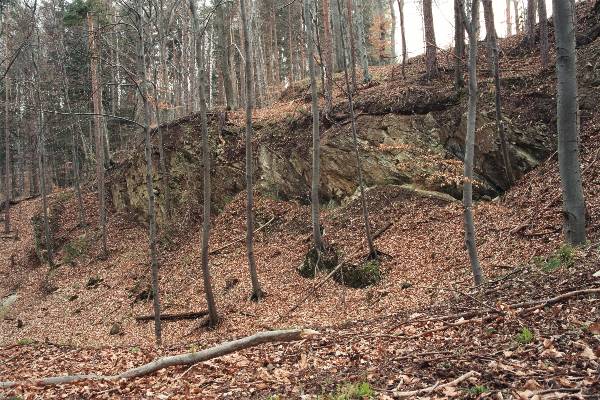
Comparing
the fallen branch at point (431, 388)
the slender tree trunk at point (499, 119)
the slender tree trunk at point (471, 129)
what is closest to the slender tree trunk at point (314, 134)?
the slender tree trunk at point (499, 119)

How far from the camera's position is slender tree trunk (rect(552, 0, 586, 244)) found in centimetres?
752

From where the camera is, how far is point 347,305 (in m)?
11.7

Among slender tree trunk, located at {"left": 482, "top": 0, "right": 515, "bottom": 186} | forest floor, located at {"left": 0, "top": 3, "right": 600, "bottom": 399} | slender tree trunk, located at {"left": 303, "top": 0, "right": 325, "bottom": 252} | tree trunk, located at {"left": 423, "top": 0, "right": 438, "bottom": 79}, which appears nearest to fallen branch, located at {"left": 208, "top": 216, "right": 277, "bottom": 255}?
forest floor, located at {"left": 0, "top": 3, "right": 600, "bottom": 399}

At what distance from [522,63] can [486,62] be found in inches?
67.5

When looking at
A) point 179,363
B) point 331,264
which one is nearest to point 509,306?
point 179,363

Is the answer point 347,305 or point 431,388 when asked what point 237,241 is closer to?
point 347,305

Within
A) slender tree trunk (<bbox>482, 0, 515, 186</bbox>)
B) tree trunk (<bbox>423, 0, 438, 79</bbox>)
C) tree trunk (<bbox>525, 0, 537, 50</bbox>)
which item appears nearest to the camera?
slender tree trunk (<bbox>482, 0, 515, 186</bbox>)

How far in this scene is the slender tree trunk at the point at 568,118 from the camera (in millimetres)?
7516

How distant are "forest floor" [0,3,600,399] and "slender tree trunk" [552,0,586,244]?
498mm

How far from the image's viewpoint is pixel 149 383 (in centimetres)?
Answer: 607

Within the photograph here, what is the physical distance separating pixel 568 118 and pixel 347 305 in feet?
22.3

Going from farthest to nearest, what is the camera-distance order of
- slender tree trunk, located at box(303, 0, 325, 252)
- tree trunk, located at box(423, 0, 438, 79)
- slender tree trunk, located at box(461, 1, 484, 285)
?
tree trunk, located at box(423, 0, 438, 79) < slender tree trunk, located at box(303, 0, 325, 252) < slender tree trunk, located at box(461, 1, 484, 285)

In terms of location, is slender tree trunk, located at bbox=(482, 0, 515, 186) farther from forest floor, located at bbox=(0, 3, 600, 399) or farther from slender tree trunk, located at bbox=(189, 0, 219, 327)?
slender tree trunk, located at bbox=(189, 0, 219, 327)

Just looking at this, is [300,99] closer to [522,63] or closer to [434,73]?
[434,73]
